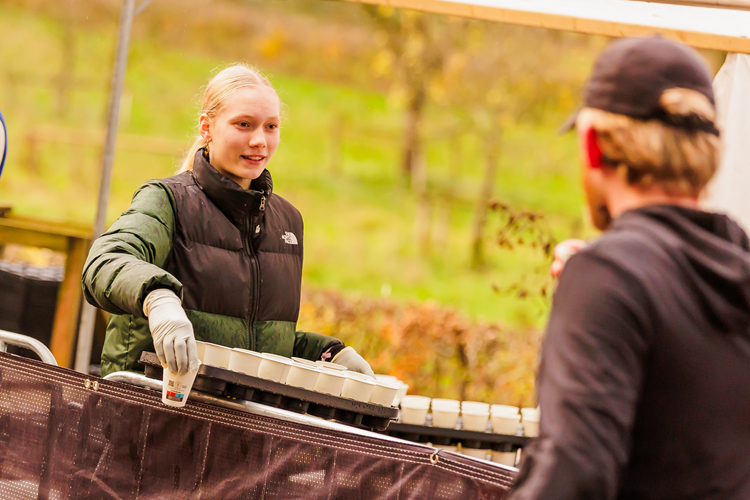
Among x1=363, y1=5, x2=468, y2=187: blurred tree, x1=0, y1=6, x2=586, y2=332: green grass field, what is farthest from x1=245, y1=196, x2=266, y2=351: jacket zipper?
x1=363, y1=5, x2=468, y2=187: blurred tree

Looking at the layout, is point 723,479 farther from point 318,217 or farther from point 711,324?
point 318,217

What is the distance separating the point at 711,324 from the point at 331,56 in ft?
24.6

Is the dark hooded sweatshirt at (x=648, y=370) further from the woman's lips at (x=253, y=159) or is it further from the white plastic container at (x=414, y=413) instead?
the white plastic container at (x=414, y=413)

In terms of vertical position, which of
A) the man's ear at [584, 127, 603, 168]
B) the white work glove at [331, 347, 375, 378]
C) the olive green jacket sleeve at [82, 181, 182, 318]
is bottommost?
the white work glove at [331, 347, 375, 378]

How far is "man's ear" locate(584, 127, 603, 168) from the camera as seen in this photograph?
0.86 metres

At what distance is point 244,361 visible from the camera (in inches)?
64.0

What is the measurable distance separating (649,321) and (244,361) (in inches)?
42.2

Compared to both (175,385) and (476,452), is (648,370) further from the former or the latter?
(476,452)

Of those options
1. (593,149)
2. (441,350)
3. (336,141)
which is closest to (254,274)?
(593,149)

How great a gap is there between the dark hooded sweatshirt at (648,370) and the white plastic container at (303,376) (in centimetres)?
90

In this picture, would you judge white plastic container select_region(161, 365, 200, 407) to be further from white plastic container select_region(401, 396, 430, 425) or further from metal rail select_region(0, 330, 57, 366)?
white plastic container select_region(401, 396, 430, 425)

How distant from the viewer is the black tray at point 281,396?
5.32 feet

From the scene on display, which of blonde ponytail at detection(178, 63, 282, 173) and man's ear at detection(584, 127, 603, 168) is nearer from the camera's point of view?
man's ear at detection(584, 127, 603, 168)

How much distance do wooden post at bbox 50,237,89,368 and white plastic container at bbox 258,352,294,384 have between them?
308cm
